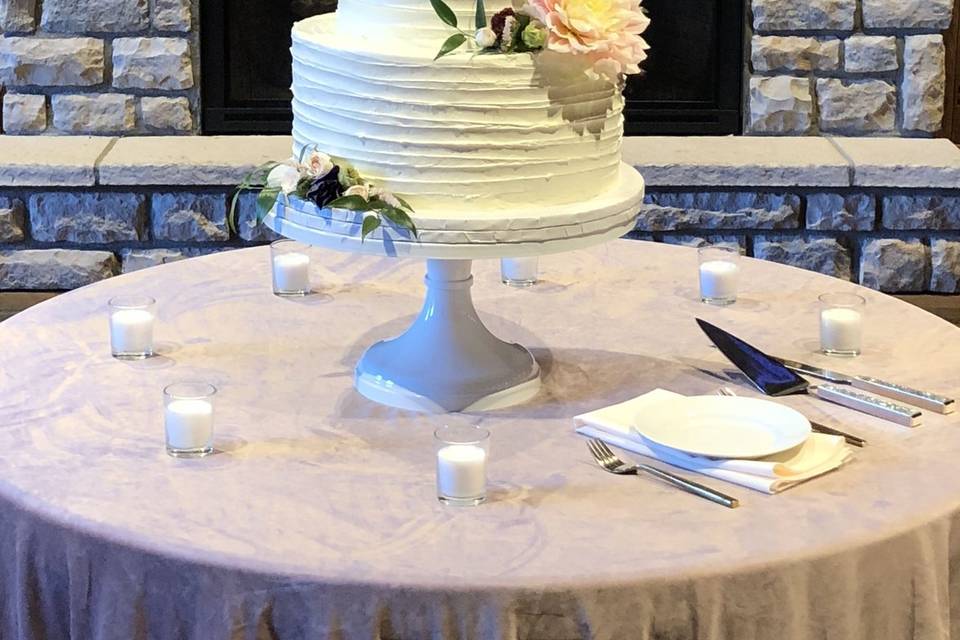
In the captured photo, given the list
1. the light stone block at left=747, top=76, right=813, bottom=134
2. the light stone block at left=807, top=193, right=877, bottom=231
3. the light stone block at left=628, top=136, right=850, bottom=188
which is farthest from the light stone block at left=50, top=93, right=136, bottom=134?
the light stone block at left=807, top=193, right=877, bottom=231

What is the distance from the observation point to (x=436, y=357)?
1744mm

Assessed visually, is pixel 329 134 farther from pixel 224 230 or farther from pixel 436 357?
pixel 224 230

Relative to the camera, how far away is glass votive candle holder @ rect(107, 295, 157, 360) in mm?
1839

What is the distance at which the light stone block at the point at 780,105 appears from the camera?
3686 mm

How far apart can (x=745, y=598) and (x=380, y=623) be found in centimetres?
33

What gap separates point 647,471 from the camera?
1501mm

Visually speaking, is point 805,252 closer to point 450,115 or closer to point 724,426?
point 724,426

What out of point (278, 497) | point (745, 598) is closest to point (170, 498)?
point (278, 497)

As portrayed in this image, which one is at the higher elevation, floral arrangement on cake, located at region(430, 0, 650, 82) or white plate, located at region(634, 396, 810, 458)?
floral arrangement on cake, located at region(430, 0, 650, 82)

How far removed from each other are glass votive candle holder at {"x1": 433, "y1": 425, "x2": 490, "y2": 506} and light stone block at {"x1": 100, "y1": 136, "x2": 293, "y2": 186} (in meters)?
2.03

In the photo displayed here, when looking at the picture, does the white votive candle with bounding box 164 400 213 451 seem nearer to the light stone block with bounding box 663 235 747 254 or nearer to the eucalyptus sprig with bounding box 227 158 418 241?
the eucalyptus sprig with bounding box 227 158 418 241

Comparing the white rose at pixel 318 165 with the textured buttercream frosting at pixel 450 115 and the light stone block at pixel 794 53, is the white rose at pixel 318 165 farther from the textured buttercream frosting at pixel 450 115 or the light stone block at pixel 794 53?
the light stone block at pixel 794 53

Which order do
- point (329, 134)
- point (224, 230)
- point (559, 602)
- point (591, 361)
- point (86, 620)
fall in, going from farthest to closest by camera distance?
point (224, 230) < point (591, 361) < point (329, 134) < point (86, 620) < point (559, 602)

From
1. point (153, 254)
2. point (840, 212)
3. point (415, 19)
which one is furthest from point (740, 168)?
point (415, 19)
